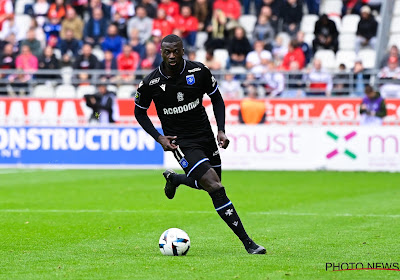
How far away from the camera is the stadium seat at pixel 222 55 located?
1030 inches

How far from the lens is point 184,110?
28.8 ft

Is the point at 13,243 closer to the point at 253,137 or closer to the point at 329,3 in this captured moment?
the point at 253,137

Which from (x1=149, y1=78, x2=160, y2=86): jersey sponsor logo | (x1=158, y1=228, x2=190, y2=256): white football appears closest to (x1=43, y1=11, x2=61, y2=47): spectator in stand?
(x1=149, y1=78, x2=160, y2=86): jersey sponsor logo

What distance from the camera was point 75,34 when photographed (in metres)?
28.0

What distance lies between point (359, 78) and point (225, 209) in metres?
16.5

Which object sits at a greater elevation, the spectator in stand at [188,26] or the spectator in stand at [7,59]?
the spectator in stand at [188,26]

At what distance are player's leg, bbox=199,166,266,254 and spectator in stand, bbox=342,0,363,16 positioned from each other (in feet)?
63.2

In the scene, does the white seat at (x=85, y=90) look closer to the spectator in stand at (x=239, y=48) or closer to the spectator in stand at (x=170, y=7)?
the spectator in stand at (x=170, y=7)

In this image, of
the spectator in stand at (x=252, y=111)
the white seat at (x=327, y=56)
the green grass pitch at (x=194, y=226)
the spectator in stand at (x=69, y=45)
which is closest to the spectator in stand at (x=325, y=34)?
the white seat at (x=327, y=56)

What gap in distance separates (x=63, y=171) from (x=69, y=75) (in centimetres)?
606

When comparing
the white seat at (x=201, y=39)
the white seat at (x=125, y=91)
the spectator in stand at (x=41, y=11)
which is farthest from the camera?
the spectator in stand at (x=41, y=11)

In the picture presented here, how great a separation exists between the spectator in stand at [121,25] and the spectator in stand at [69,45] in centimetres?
140

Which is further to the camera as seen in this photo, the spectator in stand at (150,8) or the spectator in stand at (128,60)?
the spectator in stand at (150,8)

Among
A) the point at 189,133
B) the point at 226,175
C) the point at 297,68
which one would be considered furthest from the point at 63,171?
the point at 189,133
